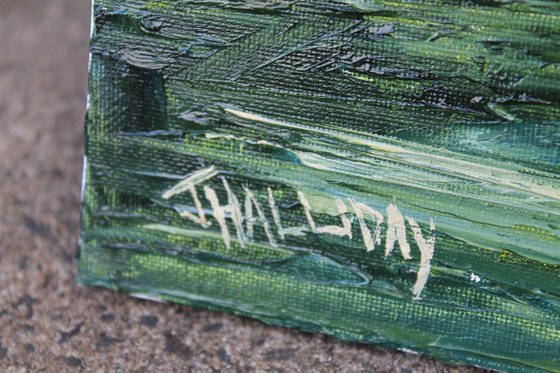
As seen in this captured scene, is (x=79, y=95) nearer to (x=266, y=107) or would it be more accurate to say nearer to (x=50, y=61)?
(x=50, y=61)

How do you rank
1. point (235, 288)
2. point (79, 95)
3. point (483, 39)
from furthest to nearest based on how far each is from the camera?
1. point (79, 95)
2. point (235, 288)
3. point (483, 39)

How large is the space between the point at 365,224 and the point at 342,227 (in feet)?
0.07

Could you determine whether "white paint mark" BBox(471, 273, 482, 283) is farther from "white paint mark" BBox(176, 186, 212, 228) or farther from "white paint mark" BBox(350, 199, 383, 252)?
"white paint mark" BBox(176, 186, 212, 228)

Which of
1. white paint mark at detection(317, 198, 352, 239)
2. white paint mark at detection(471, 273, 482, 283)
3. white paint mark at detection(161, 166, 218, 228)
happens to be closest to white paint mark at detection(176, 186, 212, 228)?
white paint mark at detection(161, 166, 218, 228)

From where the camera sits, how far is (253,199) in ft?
2.06

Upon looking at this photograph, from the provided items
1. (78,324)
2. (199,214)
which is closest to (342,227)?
(199,214)

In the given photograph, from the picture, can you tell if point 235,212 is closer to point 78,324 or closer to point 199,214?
point 199,214

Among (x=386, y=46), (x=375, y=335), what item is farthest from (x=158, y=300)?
(x=386, y=46)

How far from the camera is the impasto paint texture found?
553 millimetres

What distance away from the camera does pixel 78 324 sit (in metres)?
0.67

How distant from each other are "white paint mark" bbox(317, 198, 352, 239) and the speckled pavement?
0.35 feet

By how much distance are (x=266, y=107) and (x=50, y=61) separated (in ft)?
2.18

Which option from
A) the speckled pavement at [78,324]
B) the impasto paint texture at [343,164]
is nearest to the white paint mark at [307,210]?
the impasto paint texture at [343,164]

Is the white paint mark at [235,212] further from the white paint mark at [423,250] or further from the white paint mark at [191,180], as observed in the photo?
the white paint mark at [423,250]
